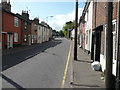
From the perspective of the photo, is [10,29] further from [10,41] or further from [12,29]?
[10,41]

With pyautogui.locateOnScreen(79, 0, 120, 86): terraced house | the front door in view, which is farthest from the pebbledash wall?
pyautogui.locateOnScreen(79, 0, 120, 86): terraced house

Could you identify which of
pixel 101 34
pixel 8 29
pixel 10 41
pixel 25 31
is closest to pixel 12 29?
pixel 8 29

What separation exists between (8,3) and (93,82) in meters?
25.9

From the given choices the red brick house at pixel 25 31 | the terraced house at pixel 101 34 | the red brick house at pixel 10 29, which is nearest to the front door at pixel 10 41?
the red brick house at pixel 10 29

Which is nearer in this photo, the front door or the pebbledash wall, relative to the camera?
the pebbledash wall

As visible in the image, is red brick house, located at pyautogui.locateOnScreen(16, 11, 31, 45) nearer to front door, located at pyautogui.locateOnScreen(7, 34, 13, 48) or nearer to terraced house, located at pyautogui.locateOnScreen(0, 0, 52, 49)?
terraced house, located at pyautogui.locateOnScreen(0, 0, 52, 49)

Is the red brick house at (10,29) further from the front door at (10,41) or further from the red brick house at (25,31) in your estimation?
the red brick house at (25,31)

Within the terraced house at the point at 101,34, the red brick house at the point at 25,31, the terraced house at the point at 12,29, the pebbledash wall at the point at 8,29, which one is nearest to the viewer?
the terraced house at the point at 101,34

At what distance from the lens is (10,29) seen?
2788 cm

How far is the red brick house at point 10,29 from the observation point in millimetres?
25377

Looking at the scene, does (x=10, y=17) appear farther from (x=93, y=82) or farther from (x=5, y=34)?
(x=93, y=82)

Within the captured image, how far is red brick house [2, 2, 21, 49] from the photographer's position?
25.4 meters

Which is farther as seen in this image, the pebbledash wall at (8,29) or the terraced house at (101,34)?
the pebbledash wall at (8,29)

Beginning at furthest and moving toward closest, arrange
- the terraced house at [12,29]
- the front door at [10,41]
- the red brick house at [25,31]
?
1. the red brick house at [25,31]
2. the front door at [10,41]
3. the terraced house at [12,29]
